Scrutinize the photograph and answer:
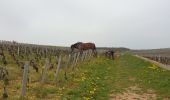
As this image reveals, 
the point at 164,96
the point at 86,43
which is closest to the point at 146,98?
the point at 164,96

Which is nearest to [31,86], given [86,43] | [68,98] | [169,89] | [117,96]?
[68,98]

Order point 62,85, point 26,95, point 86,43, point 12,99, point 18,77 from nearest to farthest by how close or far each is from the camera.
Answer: point 12,99 < point 26,95 < point 62,85 < point 18,77 < point 86,43

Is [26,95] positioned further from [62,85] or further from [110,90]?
[110,90]

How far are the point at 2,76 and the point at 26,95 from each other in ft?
9.79

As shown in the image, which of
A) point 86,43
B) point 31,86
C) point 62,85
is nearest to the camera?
point 31,86

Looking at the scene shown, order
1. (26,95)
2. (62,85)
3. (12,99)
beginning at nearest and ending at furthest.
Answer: (12,99) < (26,95) < (62,85)

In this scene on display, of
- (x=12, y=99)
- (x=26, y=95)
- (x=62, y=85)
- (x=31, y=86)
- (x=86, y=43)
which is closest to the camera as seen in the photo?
(x=12, y=99)

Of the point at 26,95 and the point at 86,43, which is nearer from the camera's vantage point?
the point at 26,95

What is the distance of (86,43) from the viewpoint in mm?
48656

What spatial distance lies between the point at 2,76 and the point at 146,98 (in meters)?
5.80

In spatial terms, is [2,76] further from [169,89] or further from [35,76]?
[169,89]

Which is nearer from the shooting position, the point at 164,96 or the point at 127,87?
the point at 164,96

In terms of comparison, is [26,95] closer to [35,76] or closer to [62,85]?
[62,85]

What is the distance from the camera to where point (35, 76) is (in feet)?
64.9
